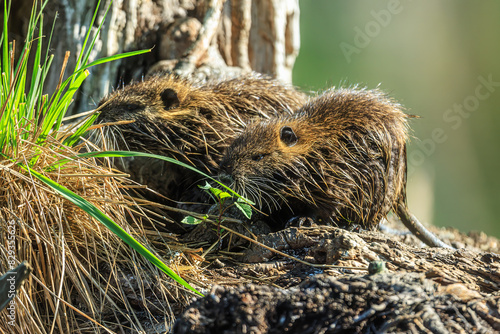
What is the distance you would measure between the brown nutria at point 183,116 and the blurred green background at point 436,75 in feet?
16.5

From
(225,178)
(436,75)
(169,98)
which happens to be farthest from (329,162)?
(436,75)

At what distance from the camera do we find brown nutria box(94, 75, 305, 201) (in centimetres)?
280

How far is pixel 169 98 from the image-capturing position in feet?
9.58

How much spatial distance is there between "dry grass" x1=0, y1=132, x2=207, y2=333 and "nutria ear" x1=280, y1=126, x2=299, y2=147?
0.92 m

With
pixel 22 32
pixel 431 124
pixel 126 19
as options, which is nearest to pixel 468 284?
pixel 126 19

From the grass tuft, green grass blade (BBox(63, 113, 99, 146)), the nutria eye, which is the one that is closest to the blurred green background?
the nutria eye

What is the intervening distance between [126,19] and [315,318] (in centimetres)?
276

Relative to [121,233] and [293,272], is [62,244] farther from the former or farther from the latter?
[293,272]

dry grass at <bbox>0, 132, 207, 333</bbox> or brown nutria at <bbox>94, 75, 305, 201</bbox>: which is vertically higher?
brown nutria at <bbox>94, 75, 305, 201</bbox>

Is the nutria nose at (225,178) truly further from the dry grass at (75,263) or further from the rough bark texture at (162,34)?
the rough bark texture at (162,34)

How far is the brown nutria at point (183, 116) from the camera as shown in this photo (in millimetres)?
2805

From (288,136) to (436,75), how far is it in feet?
21.0

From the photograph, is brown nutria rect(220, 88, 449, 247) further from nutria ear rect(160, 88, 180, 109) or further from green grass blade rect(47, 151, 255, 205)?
A: green grass blade rect(47, 151, 255, 205)

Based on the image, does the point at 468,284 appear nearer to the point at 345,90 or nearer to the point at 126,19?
the point at 345,90
